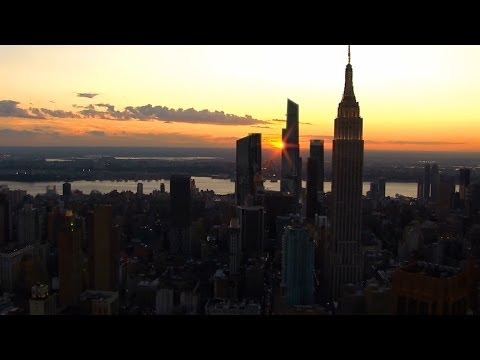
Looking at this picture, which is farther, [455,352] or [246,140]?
[246,140]

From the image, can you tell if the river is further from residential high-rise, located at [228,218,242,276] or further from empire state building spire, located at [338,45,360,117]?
empire state building spire, located at [338,45,360,117]

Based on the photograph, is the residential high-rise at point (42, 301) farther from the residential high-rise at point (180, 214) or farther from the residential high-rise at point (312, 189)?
the residential high-rise at point (312, 189)

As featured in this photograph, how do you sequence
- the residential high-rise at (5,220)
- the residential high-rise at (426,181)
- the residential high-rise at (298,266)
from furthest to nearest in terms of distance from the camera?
1. the residential high-rise at (426,181)
2. the residential high-rise at (5,220)
3. the residential high-rise at (298,266)

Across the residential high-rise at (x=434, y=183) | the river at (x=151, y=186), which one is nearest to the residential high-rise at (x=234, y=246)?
the river at (x=151, y=186)

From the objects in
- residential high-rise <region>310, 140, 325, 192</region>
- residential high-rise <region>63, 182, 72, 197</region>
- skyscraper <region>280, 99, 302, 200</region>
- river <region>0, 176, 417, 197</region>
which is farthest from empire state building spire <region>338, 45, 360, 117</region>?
residential high-rise <region>63, 182, 72, 197</region>
